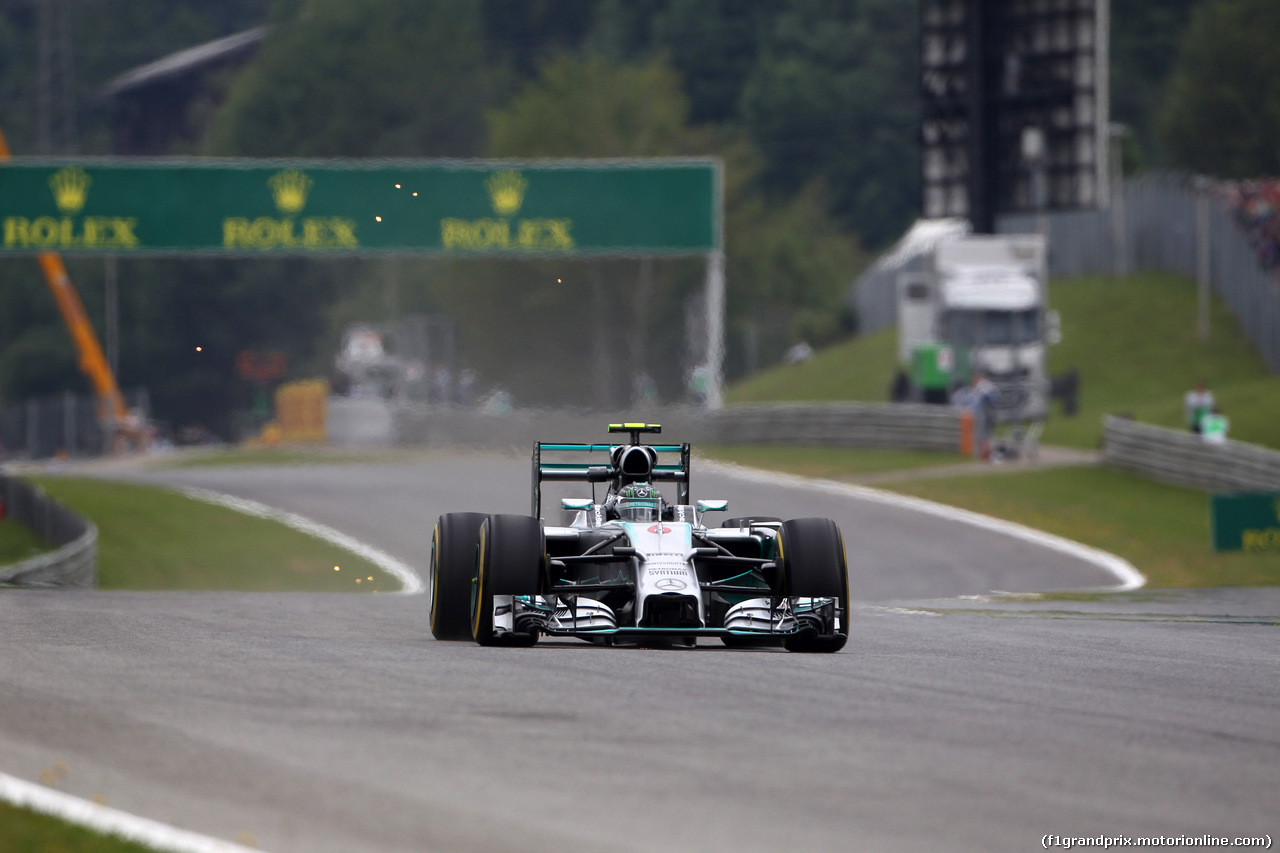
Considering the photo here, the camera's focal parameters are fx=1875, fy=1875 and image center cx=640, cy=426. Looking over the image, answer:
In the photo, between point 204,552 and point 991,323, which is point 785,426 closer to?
point 991,323

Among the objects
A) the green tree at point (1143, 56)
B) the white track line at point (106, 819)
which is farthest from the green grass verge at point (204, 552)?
the green tree at point (1143, 56)

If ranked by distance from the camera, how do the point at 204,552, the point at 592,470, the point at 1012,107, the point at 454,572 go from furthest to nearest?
the point at 1012,107, the point at 204,552, the point at 592,470, the point at 454,572

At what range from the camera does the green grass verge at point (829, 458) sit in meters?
32.8

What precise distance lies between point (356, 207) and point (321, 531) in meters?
7.15

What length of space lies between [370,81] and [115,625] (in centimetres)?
7815

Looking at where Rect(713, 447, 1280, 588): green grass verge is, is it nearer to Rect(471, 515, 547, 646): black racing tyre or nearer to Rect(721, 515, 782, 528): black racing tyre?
Rect(721, 515, 782, 528): black racing tyre

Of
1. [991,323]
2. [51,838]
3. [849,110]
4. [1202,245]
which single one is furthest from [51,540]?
[849,110]

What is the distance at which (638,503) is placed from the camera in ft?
36.2

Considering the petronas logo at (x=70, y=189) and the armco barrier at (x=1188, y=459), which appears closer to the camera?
the armco barrier at (x=1188, y=459)

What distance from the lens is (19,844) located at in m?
5.69

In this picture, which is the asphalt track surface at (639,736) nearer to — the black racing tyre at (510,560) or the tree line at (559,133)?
the black racing tyre at (510,560)

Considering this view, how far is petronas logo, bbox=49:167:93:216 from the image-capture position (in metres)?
31.3

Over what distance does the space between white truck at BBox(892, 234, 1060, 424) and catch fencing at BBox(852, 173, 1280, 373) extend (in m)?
5.39

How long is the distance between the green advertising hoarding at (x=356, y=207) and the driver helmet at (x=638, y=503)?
20.5m
